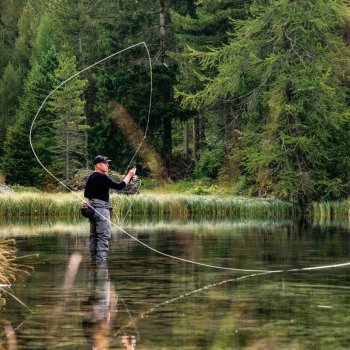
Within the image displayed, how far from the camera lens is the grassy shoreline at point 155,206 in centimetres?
3403

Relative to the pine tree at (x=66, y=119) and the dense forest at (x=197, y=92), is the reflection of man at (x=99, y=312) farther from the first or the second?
the pine tree at (x=66, y=119)

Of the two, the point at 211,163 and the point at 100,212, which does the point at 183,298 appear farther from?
the point at 211,163

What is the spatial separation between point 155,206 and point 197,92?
10.2m

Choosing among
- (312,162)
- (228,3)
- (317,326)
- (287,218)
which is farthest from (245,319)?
(228,3)

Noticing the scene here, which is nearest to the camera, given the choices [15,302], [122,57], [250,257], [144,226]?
[15,302]

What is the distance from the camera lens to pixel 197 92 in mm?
44531

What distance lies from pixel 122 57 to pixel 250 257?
36.6 metres

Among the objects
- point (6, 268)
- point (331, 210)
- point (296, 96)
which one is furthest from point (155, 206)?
point (6, 268)

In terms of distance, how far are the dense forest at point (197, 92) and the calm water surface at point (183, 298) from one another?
56.6 feet

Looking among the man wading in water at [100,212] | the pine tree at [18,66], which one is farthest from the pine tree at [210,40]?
the man wading in water at [100,212]

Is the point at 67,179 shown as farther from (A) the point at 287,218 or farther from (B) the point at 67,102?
(A) the point at 287,218

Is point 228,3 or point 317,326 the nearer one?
point 317,326

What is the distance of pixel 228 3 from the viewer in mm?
50688

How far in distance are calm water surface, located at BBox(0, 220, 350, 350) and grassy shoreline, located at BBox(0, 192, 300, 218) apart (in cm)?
1156
